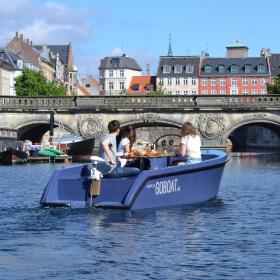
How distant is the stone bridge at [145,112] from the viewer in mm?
79000

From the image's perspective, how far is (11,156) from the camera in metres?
60.9

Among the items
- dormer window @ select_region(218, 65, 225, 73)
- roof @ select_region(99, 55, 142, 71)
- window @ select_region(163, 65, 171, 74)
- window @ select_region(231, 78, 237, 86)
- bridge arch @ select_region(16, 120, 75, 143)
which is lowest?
bridge arch @ select_region(16, 120, 75, 143)

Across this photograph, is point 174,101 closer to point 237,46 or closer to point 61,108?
point 61,108

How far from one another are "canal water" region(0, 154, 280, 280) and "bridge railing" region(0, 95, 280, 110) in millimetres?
52605

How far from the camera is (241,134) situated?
474 feet

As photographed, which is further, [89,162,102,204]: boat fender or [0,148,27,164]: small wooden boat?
[0,148,27,164]: small wooden boat

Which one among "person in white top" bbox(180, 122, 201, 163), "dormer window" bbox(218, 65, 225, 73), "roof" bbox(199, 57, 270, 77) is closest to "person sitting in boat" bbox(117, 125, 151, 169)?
"person in white top" bbox(180, 122, 201, 163)

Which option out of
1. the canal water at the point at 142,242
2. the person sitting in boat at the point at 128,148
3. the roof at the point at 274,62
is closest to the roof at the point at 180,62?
the roof at the point at 274,62

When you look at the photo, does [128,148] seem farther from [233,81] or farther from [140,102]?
[233,81]

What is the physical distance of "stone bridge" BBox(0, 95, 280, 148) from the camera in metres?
79.0

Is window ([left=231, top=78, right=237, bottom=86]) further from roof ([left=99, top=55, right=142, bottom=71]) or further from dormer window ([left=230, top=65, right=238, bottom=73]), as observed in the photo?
roof ([left=99, top=55, right=142, bottom=71])

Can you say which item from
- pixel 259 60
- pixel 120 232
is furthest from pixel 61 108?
pixel 259 60

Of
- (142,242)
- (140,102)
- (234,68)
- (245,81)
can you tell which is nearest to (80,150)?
(140,102)

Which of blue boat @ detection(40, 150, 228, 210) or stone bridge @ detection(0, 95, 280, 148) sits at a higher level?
stone bridge @ detection(0, 95, 280, 148)
